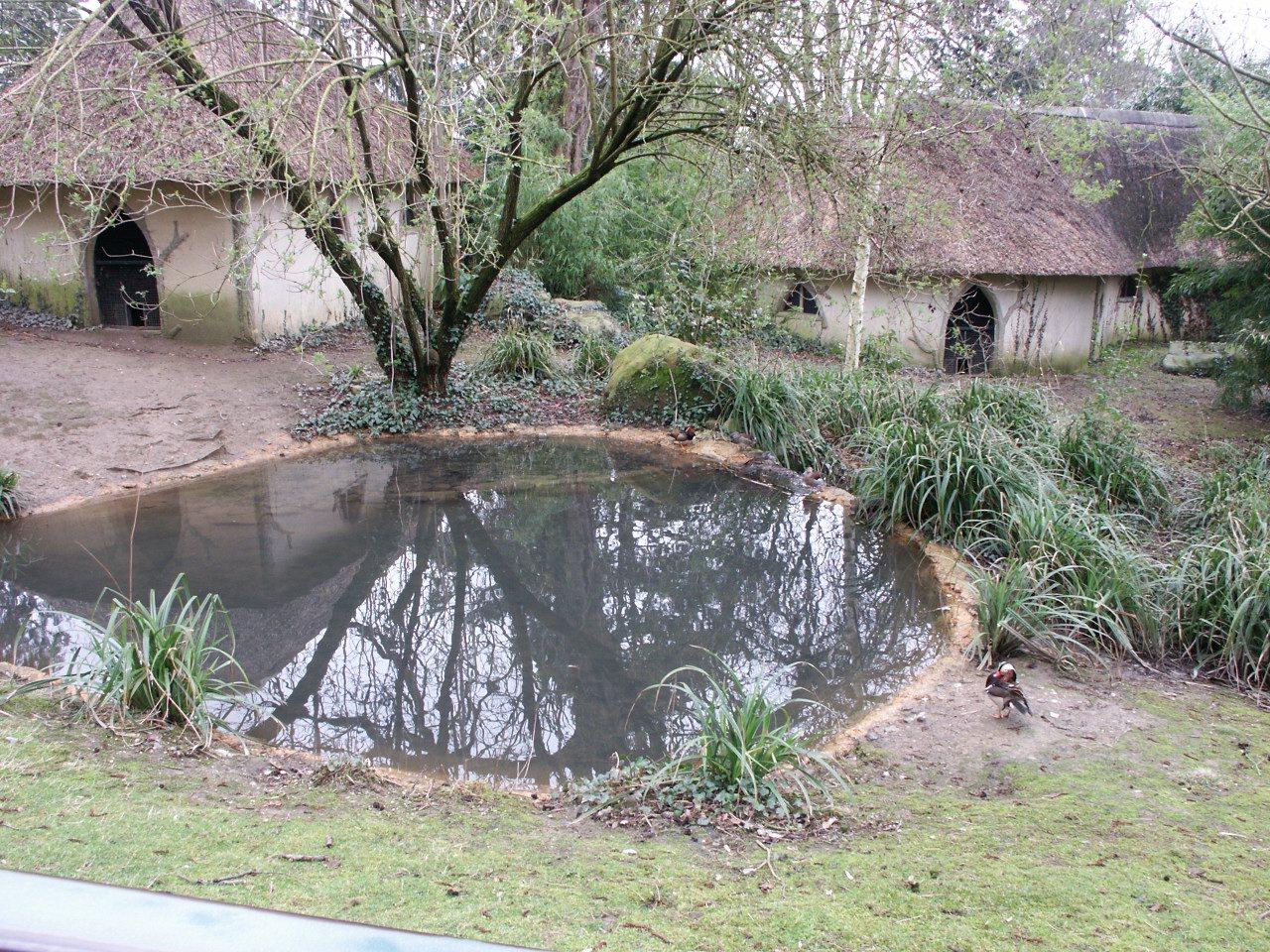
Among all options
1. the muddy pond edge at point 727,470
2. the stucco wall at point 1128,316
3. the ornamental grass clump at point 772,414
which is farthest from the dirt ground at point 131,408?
the stucco wall at point 1128,316

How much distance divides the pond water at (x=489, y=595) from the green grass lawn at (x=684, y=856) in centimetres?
95

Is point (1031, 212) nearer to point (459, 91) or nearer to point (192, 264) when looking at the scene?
point (459, 91)

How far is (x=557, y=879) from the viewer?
3293 mm

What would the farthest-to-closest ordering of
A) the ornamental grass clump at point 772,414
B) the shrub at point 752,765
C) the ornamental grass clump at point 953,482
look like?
the ornamental grass clump at point 772,414, the ornamental grass clump at point 953,482, the shrub at point 752,765

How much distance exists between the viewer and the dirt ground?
916 centimetres

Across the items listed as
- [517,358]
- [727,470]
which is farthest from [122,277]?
[727,470]

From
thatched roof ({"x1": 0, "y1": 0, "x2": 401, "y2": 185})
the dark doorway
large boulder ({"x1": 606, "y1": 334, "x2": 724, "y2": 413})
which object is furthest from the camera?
the dark doorway

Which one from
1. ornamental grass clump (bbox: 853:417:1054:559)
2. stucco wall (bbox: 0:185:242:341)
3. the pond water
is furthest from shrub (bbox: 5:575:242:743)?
stucco wall (bbox: 0:185:242:341)

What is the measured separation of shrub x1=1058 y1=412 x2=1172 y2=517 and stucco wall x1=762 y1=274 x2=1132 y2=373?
280 inches

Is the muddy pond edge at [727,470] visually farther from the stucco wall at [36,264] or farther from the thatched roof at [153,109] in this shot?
the stucco wall at [36,264]

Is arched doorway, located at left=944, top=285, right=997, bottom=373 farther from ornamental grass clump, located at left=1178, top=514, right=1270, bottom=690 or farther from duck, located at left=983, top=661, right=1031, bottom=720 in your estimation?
duck, located at left=983, top=661, right=1031, bottom=720

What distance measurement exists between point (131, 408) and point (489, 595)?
233 inches

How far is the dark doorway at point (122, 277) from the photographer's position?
1397cm

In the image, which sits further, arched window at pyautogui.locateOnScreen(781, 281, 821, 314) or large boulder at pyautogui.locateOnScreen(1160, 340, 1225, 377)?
arched window at pyautogui.locateOnScreen(781, 281, 821, 314)
